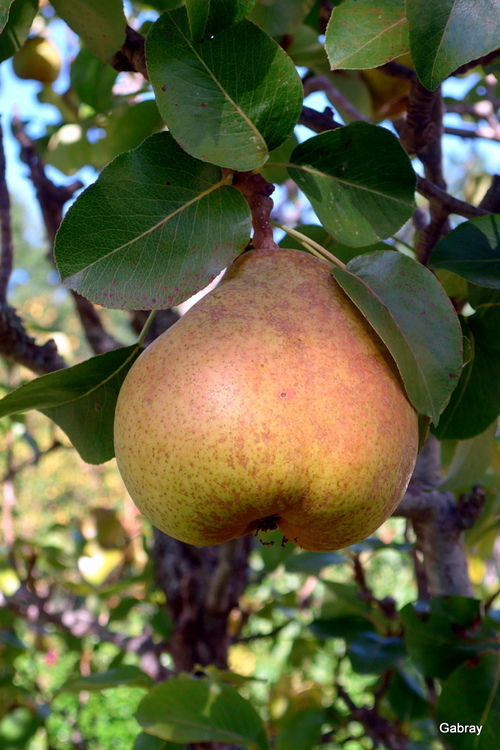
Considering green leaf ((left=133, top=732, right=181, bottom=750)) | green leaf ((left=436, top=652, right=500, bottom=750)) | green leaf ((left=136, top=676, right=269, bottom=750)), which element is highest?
green leaf ((left=436, top=652, right=500, bottom=750))

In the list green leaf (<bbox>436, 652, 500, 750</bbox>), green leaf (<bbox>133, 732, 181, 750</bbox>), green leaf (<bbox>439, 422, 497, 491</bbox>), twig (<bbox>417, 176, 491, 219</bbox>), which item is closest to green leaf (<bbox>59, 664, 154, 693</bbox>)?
green leaf (<bbox>133, 732, 181, 750</bbox>)

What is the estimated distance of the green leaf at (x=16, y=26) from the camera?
31.3 inches

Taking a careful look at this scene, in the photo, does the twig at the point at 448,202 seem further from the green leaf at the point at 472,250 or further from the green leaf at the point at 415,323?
the green leaf at the point at 415,323

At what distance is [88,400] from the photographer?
0.76 meters

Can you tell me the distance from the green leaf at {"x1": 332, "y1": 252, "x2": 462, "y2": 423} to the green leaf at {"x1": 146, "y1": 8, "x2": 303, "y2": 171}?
0.50 ft

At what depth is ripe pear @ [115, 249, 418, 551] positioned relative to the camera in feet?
1.81

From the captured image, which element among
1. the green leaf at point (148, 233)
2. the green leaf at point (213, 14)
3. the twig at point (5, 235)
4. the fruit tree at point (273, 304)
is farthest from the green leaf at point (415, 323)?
the twig at point (5, 235)

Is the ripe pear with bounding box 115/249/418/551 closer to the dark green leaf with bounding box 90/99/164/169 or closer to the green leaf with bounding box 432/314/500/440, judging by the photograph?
the green leaf with bounding box 432/314/500/440

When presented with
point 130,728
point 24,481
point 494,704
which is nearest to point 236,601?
point 494,704

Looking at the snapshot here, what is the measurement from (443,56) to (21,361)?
788 mm

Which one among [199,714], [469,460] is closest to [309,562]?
[199,714]

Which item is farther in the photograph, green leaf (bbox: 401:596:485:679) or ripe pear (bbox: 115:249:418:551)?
green leaf (bbox: 401:596:485:679)

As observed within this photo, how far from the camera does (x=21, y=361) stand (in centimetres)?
109

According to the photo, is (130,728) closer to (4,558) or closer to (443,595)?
(4,558)
